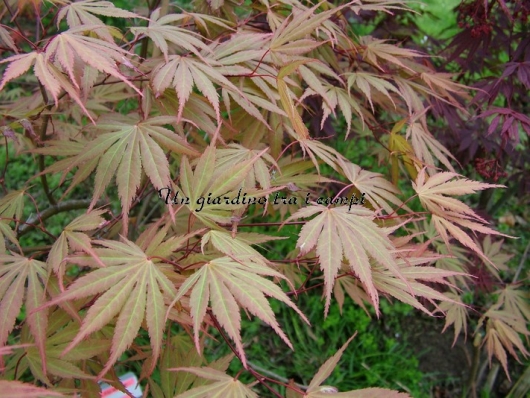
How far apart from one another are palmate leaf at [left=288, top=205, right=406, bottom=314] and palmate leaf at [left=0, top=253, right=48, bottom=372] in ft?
1.53

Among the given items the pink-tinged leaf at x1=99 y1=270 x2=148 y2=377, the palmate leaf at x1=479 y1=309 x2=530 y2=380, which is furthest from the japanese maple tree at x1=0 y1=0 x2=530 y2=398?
the palmate leaf at x1=479 y1=309 x2=530 y2=380

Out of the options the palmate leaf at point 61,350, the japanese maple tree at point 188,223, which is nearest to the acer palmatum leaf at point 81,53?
the japanese maple tree at point 188,223

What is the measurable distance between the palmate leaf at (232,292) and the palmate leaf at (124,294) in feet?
0.18

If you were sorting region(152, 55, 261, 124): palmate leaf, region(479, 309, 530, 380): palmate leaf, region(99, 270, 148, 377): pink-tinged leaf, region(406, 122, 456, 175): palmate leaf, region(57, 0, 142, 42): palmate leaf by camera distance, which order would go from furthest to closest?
region(479, 309, 530, 380): palmate leaf, region(406, 122, 456, 175): palmate leaf, region(57, 0, 142, 42): palmate leaf, region(152, 55, 261, 124): palmate leaf, region(99, 270, 148, 377): pink-tinged leaf

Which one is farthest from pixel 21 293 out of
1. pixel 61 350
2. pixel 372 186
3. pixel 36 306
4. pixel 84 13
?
pixel 372 186

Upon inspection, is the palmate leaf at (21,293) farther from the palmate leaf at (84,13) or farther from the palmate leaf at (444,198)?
the palmate leaf at (444,198)

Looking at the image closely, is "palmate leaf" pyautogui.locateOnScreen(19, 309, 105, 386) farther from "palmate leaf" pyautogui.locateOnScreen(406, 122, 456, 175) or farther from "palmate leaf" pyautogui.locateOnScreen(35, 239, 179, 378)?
"palmate leaf" pyautogui.locateOnScreen(406, 122, 456, 175)

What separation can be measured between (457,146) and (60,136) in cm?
160

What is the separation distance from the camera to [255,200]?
3.39 feet

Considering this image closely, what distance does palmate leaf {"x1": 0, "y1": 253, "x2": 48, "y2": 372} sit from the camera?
32.0 inches

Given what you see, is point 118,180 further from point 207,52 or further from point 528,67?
point 528,67

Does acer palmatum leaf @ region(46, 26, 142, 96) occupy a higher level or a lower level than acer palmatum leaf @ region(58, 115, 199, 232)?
higher

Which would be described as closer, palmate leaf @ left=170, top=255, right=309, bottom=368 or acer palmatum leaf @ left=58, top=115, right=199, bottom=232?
palmate leaf @ left=170, top=255, right=309, bottom=368

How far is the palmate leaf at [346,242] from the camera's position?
0.87 metres
